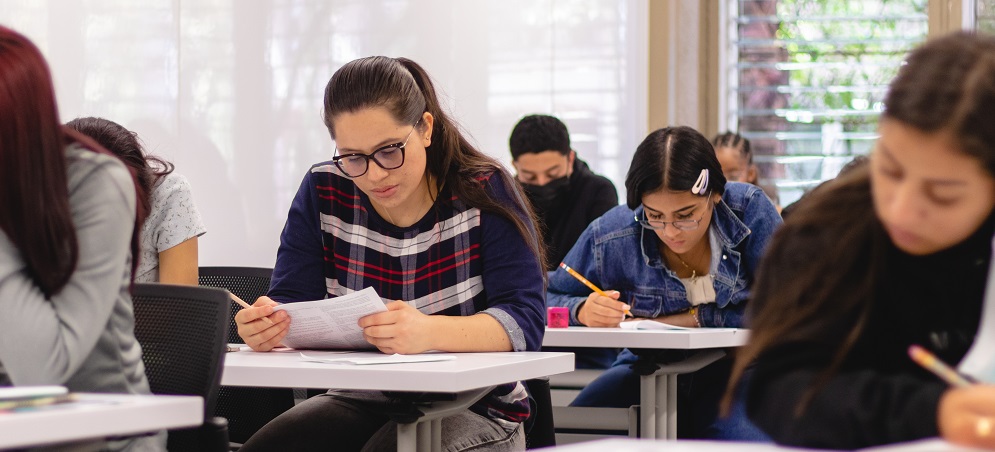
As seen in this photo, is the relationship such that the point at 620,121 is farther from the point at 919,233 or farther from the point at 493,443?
the point at 919,233

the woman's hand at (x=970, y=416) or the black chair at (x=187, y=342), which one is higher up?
the woman's hand at (x=970, y=416)

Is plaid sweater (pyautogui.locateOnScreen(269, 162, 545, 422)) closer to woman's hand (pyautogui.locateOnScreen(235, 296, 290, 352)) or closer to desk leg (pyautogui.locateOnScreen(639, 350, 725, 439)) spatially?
woman's hand (pyautogui.locateOnScreen(235, 296, 290, 352))

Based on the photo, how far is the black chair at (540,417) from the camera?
2.56m

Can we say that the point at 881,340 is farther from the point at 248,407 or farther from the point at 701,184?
the point at 701,184

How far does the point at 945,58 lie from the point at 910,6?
531 centimetres

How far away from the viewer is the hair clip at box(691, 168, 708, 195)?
3.20 metres

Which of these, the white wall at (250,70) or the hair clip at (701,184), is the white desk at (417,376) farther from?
the white wall at (250,70)

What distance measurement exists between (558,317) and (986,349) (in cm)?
211

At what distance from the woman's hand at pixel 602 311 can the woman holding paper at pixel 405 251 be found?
72 centimetres

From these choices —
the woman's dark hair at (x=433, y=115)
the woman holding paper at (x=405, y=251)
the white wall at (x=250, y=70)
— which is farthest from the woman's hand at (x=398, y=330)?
the white wall at (x=250, y=70)

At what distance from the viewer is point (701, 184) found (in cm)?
321

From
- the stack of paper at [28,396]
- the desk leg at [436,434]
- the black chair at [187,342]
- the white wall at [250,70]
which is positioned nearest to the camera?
the stack of paper at [28,396]

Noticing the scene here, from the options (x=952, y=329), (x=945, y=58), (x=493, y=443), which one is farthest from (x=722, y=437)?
(x=945, y=58)

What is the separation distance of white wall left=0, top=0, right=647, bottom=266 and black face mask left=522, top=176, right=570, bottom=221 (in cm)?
51
